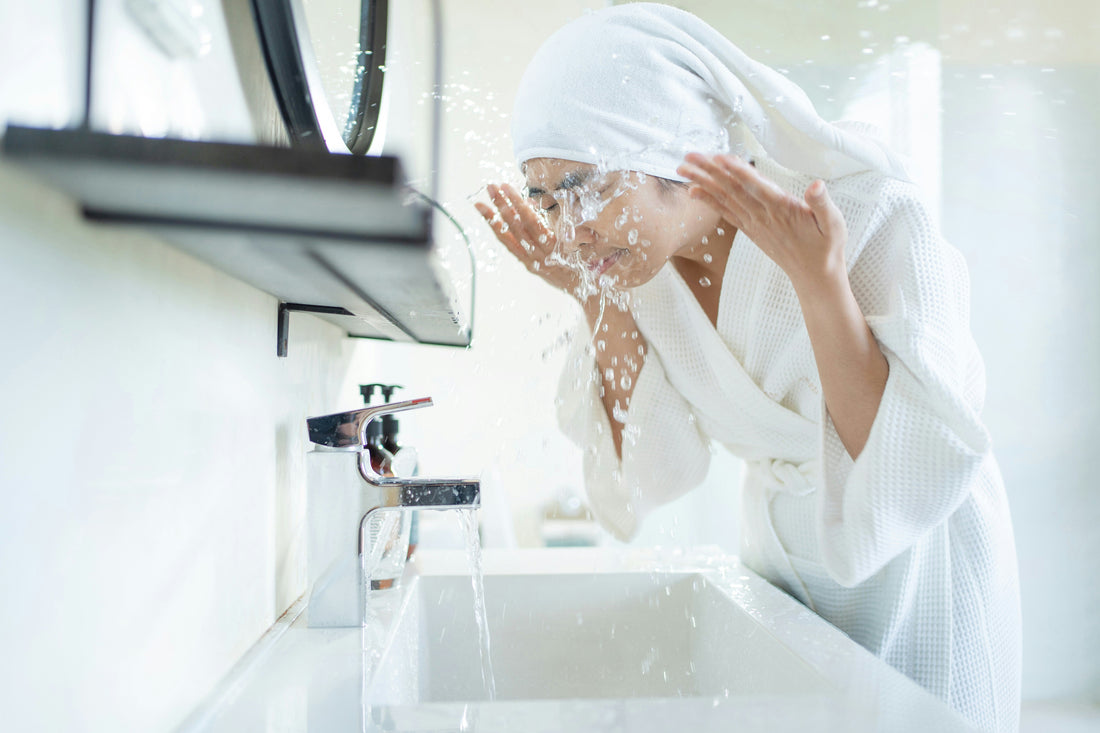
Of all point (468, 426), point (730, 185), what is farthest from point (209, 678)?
point (468, 426)

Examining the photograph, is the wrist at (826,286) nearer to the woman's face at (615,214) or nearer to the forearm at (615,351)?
the woman's face at (615,214)

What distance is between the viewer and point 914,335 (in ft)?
2.14

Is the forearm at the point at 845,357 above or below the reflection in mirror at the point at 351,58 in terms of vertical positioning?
below

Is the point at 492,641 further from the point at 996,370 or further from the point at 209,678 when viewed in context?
the point at 996,370

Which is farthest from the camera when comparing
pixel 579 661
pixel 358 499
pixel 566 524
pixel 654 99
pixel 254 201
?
pixel 566 524

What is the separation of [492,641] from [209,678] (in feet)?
1.35

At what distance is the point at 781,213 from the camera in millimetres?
630

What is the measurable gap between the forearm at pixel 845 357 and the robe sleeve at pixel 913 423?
0.01 metres

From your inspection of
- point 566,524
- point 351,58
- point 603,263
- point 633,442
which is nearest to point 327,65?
point 351,58

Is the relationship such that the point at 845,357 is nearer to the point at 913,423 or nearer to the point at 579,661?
the point at 913,423

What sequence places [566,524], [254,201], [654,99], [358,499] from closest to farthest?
[254,201], [358,499], [654,99], [566,524]

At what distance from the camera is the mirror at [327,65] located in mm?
552

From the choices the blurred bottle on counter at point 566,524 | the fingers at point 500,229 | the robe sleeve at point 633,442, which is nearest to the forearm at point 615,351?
the robe sleeve at point 633,442

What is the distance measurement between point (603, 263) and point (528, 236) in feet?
0.42
